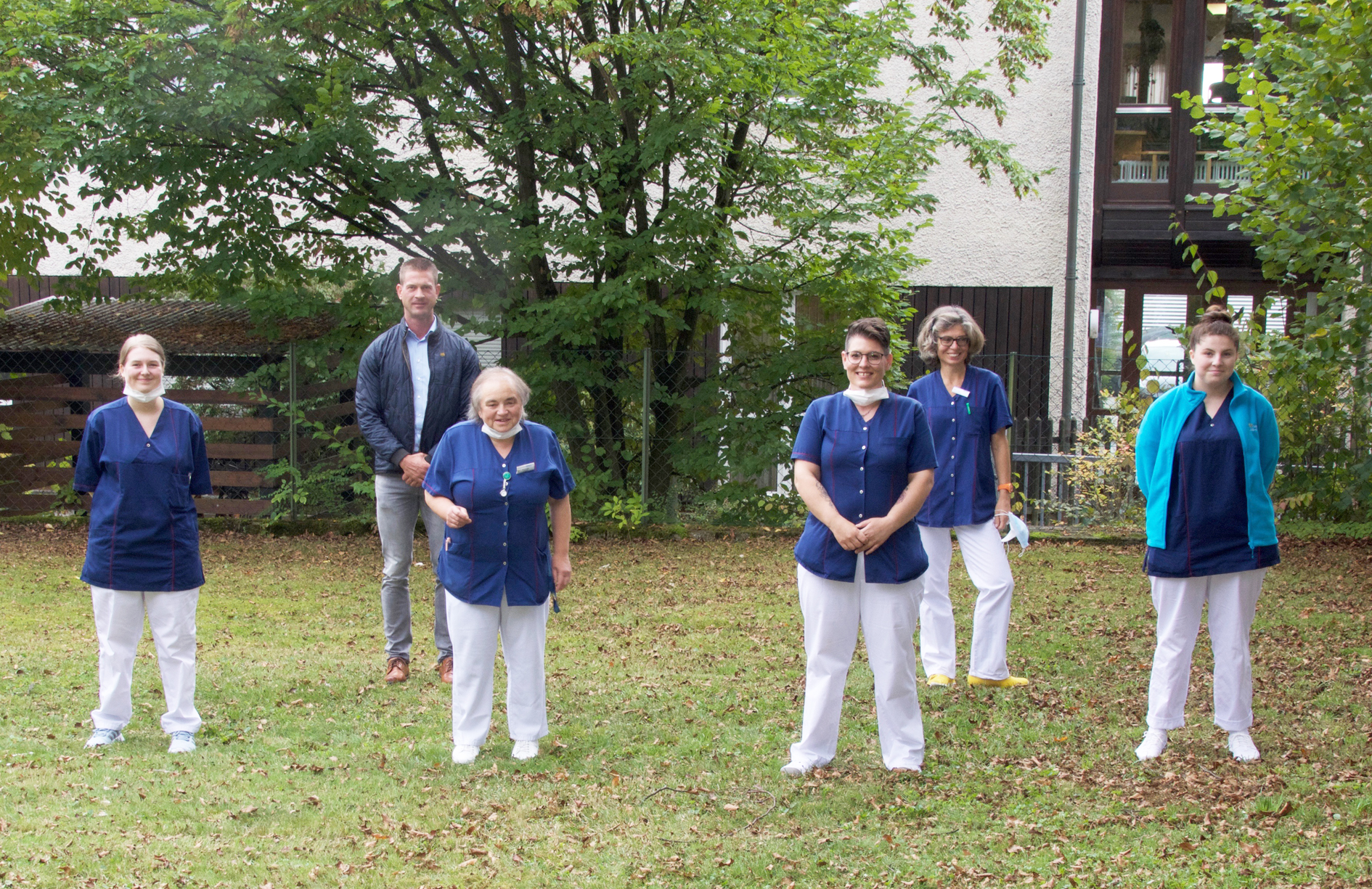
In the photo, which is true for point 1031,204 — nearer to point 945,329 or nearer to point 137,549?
point 945,329

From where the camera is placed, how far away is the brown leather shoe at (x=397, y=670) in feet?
20.1

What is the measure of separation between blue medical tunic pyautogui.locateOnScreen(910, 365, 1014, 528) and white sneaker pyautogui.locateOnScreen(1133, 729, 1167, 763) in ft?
4.31

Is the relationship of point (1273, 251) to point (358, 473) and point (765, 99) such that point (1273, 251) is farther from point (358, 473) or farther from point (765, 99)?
point (358, 473)

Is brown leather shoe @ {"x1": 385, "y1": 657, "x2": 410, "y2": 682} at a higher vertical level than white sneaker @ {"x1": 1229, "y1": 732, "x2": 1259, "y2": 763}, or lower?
lower

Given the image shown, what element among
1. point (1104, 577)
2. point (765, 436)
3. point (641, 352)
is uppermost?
point (641, 352)

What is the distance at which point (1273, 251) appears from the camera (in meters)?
7.72

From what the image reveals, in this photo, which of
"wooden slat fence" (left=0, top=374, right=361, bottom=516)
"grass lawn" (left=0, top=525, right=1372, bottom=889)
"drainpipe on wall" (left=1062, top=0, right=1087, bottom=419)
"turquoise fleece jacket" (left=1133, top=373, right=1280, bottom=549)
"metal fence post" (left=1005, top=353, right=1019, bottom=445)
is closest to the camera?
"grass lawn" (left=0, top=525, right=1372, bottom=889)

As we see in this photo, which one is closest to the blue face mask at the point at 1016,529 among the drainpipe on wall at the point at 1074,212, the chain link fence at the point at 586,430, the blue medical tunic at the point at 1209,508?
the blue medical tunic at the point at 1209,508

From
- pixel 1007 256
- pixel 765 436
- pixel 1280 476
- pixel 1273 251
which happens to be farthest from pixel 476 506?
pixel 1007 256

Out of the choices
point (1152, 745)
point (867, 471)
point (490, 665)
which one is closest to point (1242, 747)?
point (1152, 745)

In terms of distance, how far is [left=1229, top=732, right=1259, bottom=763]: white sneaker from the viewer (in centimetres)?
479

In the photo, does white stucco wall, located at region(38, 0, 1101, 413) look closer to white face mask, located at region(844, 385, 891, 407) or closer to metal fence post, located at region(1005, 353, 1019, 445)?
metal fence post, located at region(1005, 353, 1019, 445)

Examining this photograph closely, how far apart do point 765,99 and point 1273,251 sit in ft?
15.2

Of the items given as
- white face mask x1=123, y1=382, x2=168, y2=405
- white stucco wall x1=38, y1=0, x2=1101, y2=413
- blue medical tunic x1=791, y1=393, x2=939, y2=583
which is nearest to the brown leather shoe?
white face mask x1=123, y1=382, x2=168, y2=405
